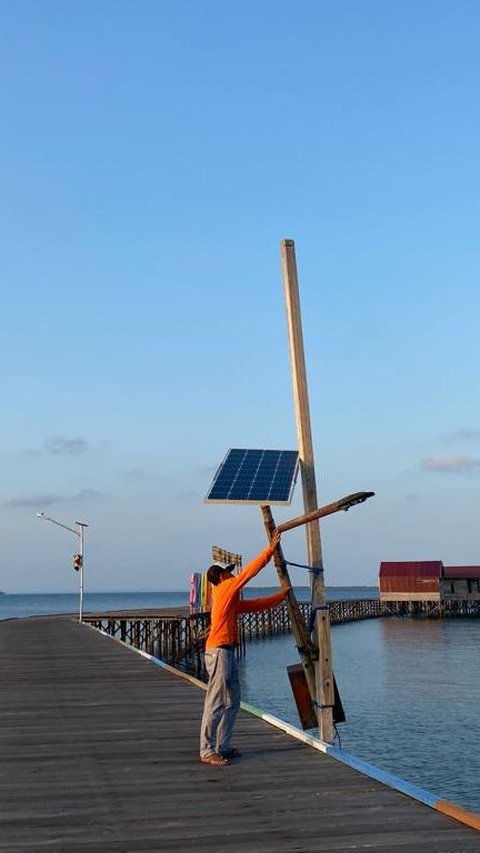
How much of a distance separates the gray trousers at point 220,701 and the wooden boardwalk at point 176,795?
0.95 feet

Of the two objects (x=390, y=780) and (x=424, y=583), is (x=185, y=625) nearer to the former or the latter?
(x=424, y=583)

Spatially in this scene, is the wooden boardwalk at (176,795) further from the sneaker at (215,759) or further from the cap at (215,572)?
the cap at (215,572)

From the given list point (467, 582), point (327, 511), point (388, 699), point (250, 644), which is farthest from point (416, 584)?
point (327, 511)

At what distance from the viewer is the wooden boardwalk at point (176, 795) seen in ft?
20.7

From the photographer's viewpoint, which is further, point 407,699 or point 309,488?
point 407,699

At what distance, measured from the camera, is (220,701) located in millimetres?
8930

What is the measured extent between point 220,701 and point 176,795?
134 centimetres

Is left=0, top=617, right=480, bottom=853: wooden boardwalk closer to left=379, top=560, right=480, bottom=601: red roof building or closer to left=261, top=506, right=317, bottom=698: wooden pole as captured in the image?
left=261, top=506, right=317, bottom=698: wooden pole

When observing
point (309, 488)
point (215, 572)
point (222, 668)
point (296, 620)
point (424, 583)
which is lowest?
point (222, 668)

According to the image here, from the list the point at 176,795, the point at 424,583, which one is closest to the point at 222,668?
the point at 176,795

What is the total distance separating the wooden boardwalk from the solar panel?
3.12 meters

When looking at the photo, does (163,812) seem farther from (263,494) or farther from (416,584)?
(416,584)

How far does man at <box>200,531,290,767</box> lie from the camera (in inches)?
352

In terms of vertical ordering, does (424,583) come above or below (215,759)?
above
